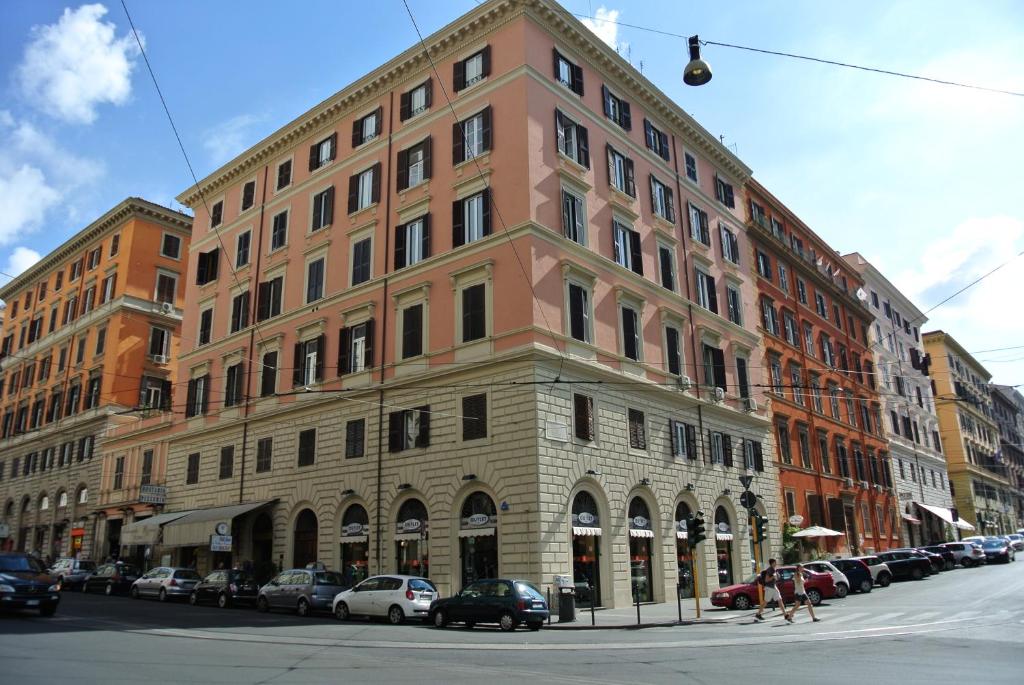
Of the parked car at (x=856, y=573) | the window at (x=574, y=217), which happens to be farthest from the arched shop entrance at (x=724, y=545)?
the window at (x=574, y=217)

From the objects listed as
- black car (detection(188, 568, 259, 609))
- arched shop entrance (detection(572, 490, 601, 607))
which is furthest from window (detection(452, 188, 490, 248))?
black car (detection(188, 568, 259, 609))

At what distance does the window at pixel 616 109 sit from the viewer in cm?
3114

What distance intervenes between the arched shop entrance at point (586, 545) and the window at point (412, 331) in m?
7.89

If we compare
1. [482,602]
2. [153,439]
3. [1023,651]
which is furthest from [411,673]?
[153,439]

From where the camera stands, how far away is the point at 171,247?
50938 millimetres

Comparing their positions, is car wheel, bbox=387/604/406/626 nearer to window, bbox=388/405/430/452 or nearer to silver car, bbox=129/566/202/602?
window, bbox=388/405/430/452

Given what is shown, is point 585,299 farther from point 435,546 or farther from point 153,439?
point 153,439

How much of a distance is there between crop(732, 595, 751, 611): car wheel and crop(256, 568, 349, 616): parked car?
1201 cm

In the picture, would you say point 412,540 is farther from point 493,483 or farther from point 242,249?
point 242,249

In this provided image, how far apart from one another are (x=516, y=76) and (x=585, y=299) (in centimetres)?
826

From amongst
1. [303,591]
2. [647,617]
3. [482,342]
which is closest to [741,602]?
[647,617]

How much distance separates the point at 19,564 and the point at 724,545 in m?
24.9

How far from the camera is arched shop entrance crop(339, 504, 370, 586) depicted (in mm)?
27391

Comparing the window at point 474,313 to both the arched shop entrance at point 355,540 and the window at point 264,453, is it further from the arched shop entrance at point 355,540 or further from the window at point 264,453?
the window at point 264,453
